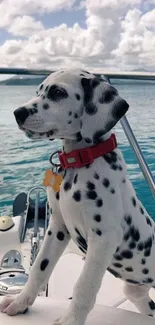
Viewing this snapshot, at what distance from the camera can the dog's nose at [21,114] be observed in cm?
102

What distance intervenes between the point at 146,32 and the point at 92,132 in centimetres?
1127

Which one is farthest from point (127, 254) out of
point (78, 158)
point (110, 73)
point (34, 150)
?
point (34, 150)

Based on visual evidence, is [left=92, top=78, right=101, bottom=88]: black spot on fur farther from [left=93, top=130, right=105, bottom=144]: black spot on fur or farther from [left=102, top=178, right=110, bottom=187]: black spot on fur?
[left=102, top=178, right=110, bottom=187]: black spot on fur

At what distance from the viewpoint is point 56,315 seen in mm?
1170

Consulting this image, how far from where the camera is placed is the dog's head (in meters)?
1.03

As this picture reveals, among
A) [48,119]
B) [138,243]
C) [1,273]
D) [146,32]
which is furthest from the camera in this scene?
[146,32]

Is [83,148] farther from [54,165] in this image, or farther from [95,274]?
[95,274]

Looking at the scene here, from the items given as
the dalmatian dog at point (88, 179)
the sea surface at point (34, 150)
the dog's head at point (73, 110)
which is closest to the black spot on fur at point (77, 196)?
the dalmatian dog at point (88, 179)

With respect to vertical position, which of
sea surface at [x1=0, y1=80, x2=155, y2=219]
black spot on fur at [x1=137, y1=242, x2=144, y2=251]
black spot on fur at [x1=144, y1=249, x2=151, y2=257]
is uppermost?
black spot on fur at [x1=137, y1=242, x2=144, y2=251]

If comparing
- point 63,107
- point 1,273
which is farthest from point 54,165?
point 1,273

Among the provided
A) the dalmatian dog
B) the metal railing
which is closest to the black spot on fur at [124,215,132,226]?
the dalmatian dog

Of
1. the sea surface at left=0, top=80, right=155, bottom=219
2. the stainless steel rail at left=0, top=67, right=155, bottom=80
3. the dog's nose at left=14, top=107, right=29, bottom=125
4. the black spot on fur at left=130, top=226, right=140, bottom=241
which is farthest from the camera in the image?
the sea surface at left=0, top=80, right=155, bottom=219

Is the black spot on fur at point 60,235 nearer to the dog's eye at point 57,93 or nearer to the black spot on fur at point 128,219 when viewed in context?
the black spot on fur at point 128,219

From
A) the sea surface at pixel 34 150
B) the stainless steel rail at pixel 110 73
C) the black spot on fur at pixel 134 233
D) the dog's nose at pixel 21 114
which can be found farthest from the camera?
the sea surface at pixel 34 150
